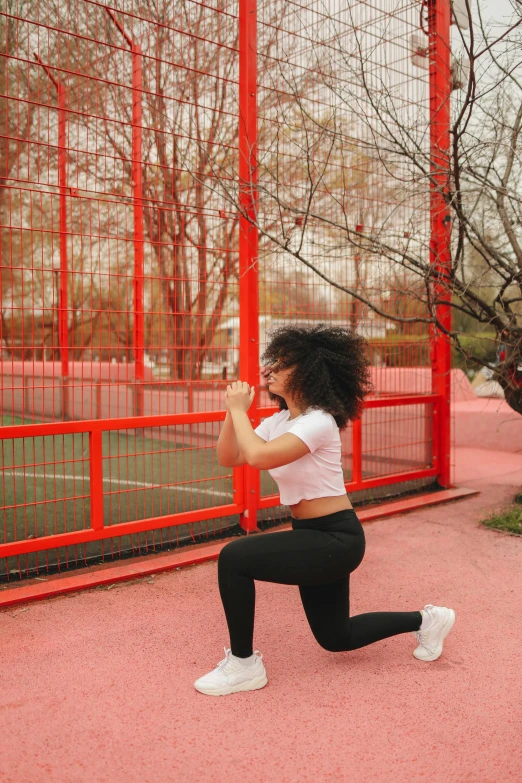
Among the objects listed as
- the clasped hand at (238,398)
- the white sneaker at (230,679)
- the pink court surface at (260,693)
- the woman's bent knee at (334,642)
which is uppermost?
the clasped hand at (238,398)

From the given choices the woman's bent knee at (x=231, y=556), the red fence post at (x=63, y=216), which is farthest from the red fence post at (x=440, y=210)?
the woman's bent knee at (x=231, y=556)

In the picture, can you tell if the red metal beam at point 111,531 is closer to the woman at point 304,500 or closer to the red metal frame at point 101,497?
the red metal frame at point 101,497

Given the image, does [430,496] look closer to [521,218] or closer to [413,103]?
[521,218]

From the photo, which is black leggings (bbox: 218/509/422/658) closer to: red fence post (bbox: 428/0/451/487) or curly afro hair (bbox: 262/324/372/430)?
curly afro hair (bbox: 262/324/372/430)

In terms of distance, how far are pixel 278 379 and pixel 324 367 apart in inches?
8.2

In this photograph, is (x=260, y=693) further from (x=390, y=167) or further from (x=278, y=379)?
(x=390, y=167)

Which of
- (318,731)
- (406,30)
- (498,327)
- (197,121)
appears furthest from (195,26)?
(318,731)

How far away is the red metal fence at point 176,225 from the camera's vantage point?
495 centimetres

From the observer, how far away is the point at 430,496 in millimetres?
6992

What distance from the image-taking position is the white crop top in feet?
9.82

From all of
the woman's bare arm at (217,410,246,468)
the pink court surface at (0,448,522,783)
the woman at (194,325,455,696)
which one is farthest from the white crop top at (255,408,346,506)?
the pink court surface at (0,448,522,783)

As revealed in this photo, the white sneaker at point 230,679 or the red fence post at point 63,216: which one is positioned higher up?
the red fence post at point 63,216

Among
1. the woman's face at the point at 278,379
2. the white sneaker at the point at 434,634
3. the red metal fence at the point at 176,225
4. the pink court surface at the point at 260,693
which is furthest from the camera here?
the red metal fence at the point at 176,225

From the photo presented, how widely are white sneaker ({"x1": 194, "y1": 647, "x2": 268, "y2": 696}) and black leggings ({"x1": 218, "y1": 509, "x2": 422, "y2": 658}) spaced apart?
0.06 meters
